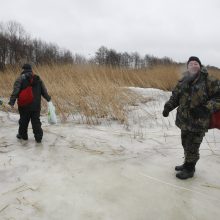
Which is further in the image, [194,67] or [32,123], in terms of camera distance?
[32,123]

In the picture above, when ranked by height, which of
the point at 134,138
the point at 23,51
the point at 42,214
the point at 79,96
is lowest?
the point at 42,214

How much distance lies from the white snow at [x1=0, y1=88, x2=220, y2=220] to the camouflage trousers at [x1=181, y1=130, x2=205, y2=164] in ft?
0.75

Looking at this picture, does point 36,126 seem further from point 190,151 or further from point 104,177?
point 190,151

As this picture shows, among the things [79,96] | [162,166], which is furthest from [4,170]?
[79,96]

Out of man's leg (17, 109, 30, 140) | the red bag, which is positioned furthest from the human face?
man's leg (17, 109, 30, 140)

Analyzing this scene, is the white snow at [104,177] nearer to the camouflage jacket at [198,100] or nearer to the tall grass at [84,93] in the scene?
the camouflage jacket at [198,100]

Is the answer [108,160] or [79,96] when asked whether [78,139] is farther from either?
[79,96]

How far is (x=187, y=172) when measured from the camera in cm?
296

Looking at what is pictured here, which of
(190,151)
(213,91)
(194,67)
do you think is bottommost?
(190,151)

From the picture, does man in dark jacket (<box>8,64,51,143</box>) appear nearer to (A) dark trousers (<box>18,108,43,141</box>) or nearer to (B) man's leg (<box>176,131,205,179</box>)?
(A) dark trousers (<box>18,108,43,141</box>)

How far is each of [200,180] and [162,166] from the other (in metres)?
0.49

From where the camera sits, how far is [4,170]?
3018 mm

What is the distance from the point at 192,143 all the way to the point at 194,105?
425 millimetres

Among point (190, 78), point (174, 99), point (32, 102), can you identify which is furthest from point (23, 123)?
point (190, 78)
